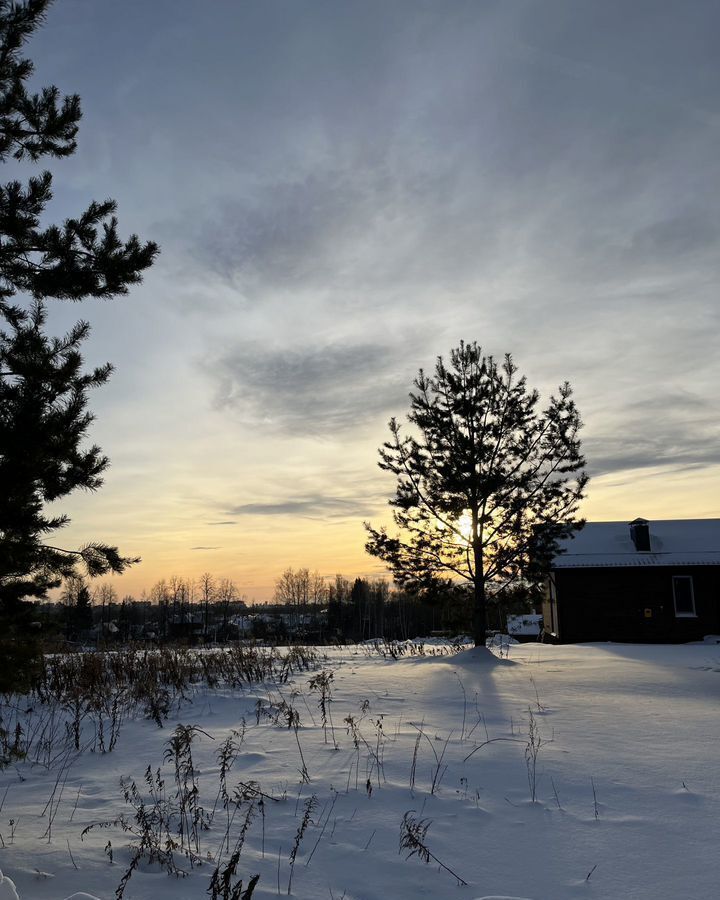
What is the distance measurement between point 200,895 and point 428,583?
486 inches

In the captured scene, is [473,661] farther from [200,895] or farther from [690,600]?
[690,600]

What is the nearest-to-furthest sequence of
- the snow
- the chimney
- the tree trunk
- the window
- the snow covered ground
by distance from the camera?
the snow, the snow covered ground, the tree trunk, the window, the chimney

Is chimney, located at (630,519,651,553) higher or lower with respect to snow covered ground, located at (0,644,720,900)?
higher

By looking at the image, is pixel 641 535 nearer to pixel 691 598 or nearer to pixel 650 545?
pixel 650 545

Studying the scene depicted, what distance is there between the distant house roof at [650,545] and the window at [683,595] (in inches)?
39.0

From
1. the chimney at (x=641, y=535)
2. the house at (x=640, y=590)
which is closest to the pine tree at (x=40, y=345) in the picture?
the house at (x=640, y=590)

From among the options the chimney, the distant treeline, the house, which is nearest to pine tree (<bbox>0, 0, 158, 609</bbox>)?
the distant treeline

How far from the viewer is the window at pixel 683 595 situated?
24.1 metres

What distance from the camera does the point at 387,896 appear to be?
283 centimetres

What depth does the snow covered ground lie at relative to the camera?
2951mm

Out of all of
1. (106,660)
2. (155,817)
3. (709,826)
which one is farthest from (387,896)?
(106,660)

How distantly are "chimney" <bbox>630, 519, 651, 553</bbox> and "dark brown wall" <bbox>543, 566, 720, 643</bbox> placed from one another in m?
0.92

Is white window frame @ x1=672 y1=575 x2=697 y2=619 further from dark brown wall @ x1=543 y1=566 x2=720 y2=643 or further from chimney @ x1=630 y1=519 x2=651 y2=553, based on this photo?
chimney @ x1=630 y1=519 x2=651 y2=553

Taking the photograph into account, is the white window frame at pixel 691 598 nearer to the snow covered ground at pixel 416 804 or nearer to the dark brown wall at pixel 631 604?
the dark brown wall at pixel 631 604
